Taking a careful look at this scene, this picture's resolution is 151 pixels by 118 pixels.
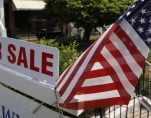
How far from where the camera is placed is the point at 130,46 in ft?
7.97

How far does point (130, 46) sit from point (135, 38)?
0.06 m

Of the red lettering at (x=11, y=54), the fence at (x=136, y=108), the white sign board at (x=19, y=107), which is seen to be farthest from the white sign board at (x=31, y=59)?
the fence at (x=136, y=108)

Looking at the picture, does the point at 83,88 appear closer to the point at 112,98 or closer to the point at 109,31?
the point at 112,98

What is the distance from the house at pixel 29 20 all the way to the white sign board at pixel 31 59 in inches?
872

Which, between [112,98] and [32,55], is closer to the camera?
[112,98]

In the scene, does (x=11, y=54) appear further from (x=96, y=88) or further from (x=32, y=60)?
(x=96, y=88)

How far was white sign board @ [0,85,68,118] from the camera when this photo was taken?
2.79 meters

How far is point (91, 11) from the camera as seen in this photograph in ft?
66.6

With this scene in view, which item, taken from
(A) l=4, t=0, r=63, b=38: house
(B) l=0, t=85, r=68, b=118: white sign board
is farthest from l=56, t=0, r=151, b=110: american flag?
(A) l=4, t=0, r=63, b=38: house

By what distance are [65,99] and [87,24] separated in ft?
59.6

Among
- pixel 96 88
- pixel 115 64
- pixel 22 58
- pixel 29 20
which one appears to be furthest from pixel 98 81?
pixel 29 20

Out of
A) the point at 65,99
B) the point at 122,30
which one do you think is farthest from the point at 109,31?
Answer: the point at 65,99

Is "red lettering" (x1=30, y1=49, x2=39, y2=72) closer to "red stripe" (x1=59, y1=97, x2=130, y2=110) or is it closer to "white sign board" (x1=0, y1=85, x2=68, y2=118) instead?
"white sign board" (x1=0, y1=85, x2=68, y2=118)

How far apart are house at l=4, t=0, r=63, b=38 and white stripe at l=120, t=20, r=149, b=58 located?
23046 millimetres
